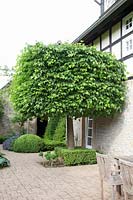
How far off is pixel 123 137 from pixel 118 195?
4624mm

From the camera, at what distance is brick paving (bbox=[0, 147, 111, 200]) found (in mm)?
5738

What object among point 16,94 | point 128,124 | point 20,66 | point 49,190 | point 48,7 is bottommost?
point 49,190

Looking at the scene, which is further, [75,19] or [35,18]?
[75,19]

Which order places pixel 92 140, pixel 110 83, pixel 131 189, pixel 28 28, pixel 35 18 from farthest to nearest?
1. pixel 28 28
2. pixel 35 18
3. pixel 92 140
4. pixel 110 83
5. pixel 131 189

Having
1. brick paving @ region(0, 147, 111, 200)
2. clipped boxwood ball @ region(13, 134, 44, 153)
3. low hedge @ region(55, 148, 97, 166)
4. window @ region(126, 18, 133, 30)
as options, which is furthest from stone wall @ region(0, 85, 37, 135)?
window @ region(126, 18, 133, 30)

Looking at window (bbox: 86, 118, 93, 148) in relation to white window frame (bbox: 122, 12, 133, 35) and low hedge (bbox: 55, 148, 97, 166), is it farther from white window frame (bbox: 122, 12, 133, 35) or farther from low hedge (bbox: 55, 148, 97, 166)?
white window frame (bbox: 122, 12, 133, 35)

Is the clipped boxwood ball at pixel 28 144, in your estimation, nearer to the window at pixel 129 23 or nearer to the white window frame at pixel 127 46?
the white window frame at pixel 127 46

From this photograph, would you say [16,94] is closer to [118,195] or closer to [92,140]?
[92,140]

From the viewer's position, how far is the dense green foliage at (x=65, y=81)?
8.82m

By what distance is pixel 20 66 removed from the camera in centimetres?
951

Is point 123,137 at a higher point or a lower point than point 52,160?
higher

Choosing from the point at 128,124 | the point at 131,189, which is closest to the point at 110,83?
the point at 128,124

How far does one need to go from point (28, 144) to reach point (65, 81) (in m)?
5.82

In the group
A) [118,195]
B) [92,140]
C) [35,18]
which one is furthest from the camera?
[35,18]
